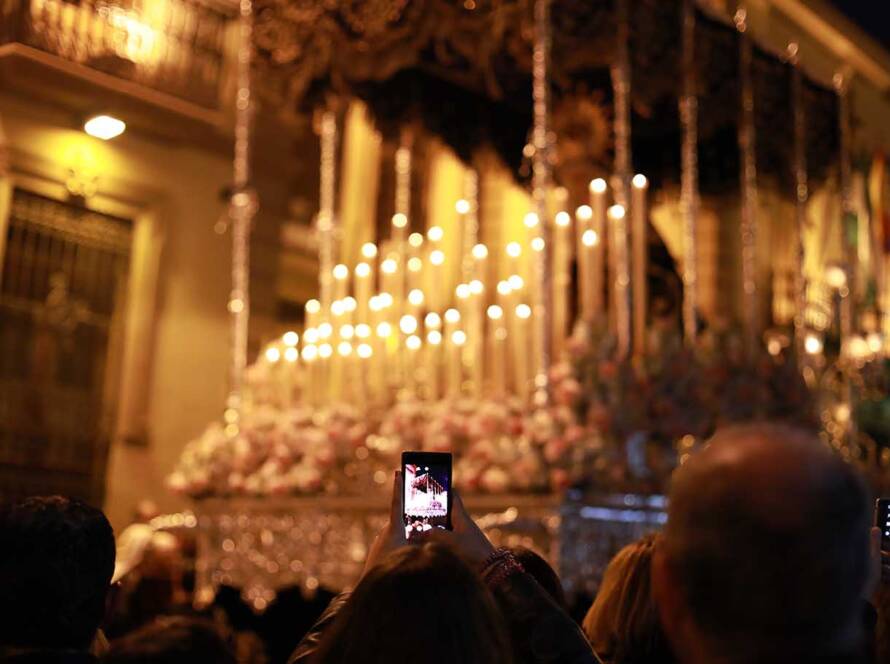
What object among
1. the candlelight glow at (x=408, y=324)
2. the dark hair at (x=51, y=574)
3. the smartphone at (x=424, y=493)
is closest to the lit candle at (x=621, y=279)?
the candlelight glow at (x=408, y=324)

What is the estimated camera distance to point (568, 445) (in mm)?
6156

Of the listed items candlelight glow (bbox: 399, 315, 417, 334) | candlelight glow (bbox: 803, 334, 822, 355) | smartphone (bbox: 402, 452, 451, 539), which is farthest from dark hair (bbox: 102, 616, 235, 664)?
candlelight glow (bbox: 803, 334, 822, 355)

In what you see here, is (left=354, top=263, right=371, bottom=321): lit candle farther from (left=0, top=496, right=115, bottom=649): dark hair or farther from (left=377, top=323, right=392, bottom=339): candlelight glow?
(left=0, top=496, right=115, bottom=649): dark hair

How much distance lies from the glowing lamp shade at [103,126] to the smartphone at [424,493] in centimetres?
737

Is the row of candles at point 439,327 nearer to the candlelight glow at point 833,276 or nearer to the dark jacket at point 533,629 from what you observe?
the dark jacket at point 533,629

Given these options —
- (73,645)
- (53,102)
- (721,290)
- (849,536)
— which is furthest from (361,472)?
(721,290)

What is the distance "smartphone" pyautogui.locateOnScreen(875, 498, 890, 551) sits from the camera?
270 centimetres

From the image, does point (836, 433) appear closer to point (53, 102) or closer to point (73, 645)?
point (53, 102)

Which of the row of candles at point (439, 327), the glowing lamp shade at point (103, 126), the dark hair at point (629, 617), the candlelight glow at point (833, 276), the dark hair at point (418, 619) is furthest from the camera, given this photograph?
the candlelight glow at point (833, 276)

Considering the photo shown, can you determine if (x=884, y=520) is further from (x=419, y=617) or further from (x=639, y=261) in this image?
(x=639, y=261)

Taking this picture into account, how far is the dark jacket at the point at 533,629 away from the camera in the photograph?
2156 mm

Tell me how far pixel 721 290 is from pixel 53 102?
25.4 ft

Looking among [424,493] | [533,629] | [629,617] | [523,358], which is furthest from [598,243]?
[533,629]

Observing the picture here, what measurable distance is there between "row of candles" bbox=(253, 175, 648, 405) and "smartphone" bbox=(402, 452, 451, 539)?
4.14 metres
